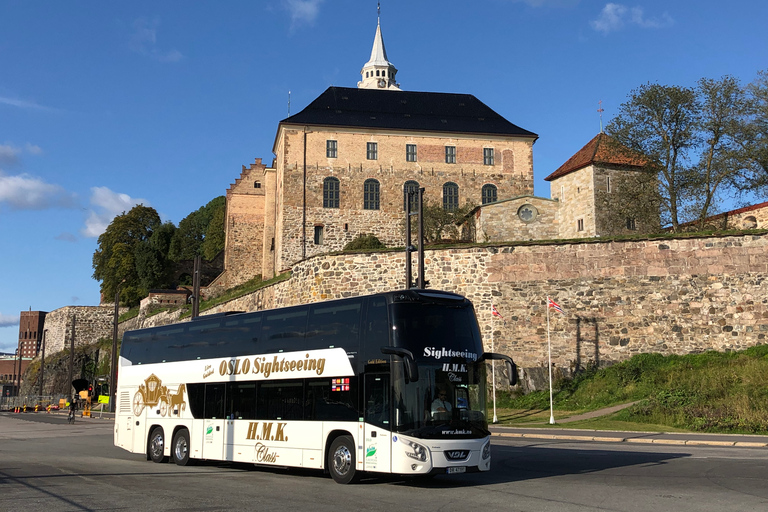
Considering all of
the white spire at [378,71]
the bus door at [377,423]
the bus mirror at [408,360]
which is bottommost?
the bus door at [377,423]

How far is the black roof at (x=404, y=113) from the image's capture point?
59.2m

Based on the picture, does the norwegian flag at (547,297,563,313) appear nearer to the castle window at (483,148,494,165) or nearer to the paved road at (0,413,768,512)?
the paved road at (0,413,768,512)

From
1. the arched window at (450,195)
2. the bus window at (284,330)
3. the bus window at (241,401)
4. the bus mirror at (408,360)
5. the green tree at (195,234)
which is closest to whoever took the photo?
the bus mirror at (408,360)

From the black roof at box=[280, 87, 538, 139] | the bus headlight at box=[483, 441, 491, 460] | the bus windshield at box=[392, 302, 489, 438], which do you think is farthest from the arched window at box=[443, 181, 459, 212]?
the bus headlight at box=[483, 441, 491, 460]

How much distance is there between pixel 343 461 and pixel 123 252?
7601 centimetres

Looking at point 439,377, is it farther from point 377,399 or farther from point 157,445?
point 157,445

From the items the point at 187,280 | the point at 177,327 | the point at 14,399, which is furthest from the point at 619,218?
the point at 14,399

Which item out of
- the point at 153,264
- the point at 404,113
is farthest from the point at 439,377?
the point at 153,264

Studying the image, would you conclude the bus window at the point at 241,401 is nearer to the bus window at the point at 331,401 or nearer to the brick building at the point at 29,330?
the bus window at the point at 331,401

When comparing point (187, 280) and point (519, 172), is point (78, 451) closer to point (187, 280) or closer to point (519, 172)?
point (519, 172)

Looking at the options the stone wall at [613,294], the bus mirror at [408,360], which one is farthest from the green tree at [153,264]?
the bus mirror at [408,360]

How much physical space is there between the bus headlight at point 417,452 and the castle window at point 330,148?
47.4m

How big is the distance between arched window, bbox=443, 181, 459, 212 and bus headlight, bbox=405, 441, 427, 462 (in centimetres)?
4714

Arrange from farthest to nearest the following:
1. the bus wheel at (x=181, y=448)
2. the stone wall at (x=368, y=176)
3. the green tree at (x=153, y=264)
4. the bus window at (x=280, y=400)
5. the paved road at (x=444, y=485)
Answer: the green tree at (x=153, y=264)
the stone wall at (x=368, y=176)
the bus wheel at (x=181, y=448)
the bus window at (x=280, y=400)
the paved road at (x=444, y=485)
